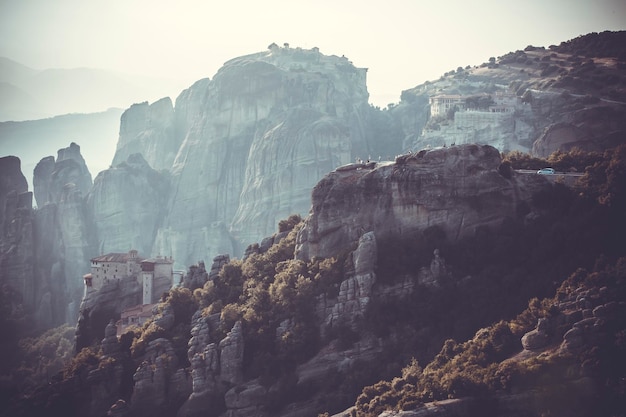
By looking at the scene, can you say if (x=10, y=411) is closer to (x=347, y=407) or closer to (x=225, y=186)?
(x=347, y=407)

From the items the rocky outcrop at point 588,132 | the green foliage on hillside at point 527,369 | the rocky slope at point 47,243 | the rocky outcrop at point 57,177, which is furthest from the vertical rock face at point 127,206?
the green foliage on hillside at point 527,369

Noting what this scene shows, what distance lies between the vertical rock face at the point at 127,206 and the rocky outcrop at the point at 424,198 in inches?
3521

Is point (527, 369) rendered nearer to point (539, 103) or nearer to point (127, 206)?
point (539, 103)

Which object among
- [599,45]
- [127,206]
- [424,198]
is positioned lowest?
[127,206]

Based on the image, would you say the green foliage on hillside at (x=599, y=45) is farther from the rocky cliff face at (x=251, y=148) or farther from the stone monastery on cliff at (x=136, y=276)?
the stone monastery on cliff at (x=136, y=276)

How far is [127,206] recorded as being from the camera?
17762 cm

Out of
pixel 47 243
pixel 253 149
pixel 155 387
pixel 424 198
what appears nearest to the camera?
pixel 424 198

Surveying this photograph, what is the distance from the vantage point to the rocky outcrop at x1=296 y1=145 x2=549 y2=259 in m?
81.8

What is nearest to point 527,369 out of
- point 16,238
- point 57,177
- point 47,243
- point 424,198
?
point 424,198

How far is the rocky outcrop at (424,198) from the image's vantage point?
81.8 m

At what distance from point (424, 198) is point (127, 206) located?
10093cm

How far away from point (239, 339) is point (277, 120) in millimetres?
95141

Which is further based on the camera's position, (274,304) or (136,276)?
(136,276)

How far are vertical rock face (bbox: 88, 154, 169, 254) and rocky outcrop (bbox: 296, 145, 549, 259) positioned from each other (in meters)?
89.4
